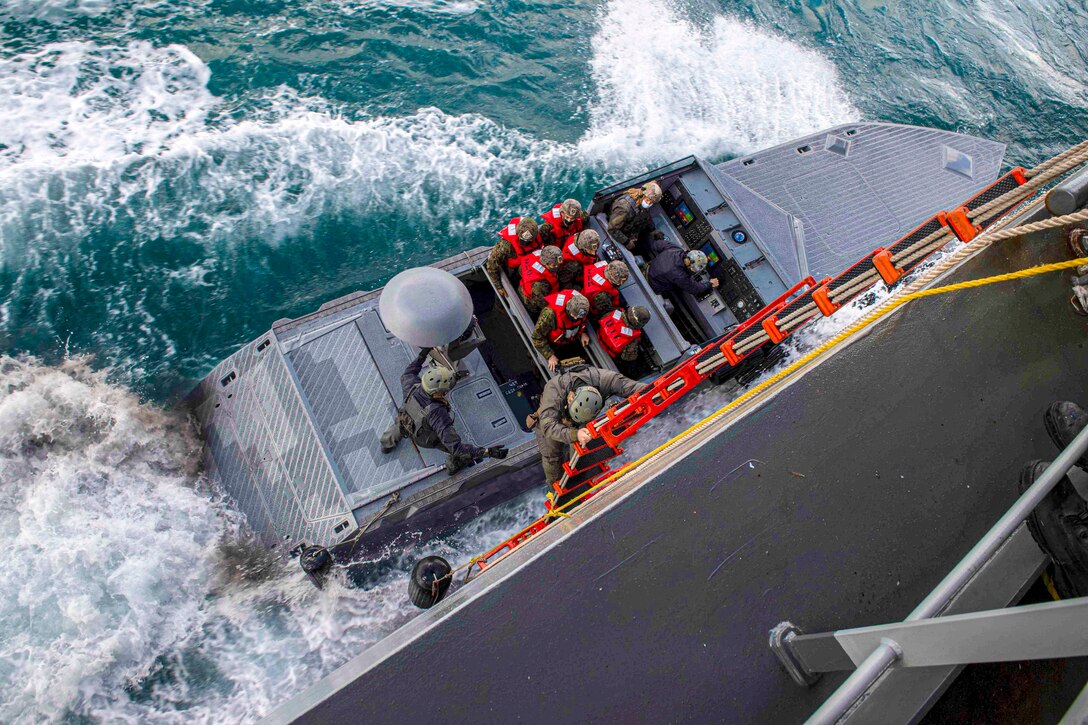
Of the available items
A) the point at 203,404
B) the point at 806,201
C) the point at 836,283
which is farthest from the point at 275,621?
the point at 806,201

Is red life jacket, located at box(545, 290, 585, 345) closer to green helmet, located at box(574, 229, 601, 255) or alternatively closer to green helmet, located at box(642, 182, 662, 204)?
green helmet, located at box(574, 229, 601, 255)

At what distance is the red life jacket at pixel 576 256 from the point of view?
7.90 m

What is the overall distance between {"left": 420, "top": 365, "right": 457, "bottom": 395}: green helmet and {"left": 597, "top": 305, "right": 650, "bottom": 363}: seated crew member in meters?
1.88

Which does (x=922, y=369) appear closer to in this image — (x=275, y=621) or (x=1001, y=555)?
(x=1001, y=555)

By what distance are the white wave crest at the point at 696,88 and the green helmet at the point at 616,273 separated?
16.7ft

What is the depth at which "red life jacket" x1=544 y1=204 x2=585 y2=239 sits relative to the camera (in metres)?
8.24

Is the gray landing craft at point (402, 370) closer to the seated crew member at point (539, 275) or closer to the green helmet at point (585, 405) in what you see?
the seated crew member at point (539, 275)

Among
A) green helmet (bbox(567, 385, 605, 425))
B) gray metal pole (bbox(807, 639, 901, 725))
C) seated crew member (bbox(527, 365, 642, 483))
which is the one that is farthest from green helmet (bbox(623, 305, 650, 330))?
gray metal pole (bbox(807, 639, 901, 725))

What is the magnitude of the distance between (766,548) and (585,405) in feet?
8.35

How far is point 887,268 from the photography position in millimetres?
4992

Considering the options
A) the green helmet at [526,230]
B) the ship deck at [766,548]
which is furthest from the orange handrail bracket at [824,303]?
the green helmet at [526,230]

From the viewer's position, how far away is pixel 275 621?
24.1ft

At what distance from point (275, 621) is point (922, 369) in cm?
662

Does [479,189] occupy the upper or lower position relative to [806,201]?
upper
